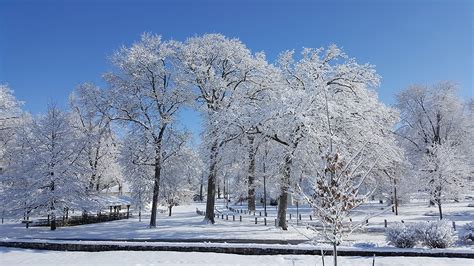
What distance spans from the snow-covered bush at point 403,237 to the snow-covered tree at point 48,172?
21722 millimetres

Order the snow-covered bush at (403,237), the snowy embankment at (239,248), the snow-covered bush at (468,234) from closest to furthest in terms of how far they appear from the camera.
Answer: the snowy embankment at (239,248)
the snow-covered bush at (403,237)
the snow-covered bush at (468,234)

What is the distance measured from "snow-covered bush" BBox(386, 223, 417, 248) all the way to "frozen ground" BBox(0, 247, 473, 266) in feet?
4.52

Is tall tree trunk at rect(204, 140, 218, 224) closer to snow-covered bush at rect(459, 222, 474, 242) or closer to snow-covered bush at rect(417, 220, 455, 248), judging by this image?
snow-covered bush at rect(417, 220, 455, 248)

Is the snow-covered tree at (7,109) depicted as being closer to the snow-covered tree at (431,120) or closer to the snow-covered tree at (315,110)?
the snow-covered tree at (315,110)

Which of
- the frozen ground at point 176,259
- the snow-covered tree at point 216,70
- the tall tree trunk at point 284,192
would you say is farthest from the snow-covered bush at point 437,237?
the snow-covered tree at point 216,70

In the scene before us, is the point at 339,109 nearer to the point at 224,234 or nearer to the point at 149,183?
the point at 224,234

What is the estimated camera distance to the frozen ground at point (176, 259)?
1314 centimetres

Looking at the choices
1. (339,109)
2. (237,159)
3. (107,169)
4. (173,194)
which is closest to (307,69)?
(339,109)

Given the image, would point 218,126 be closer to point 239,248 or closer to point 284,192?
point 284,192

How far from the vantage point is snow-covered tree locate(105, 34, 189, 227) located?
27875 mm

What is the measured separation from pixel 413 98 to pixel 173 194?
2941 centimetres

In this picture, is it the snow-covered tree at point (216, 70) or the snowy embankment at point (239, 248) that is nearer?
the snowy embankment at point (239, 248)

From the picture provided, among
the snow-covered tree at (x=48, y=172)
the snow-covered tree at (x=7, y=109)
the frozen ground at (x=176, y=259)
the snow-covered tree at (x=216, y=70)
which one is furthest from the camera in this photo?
the snow-covered tree at (x=7, y=109)

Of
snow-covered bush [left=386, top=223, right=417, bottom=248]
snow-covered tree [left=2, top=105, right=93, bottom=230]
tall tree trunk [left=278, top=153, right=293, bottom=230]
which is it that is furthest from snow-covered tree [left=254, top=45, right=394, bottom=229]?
snow-covered tree [left=2, top=105, right=93, bottom=230]
